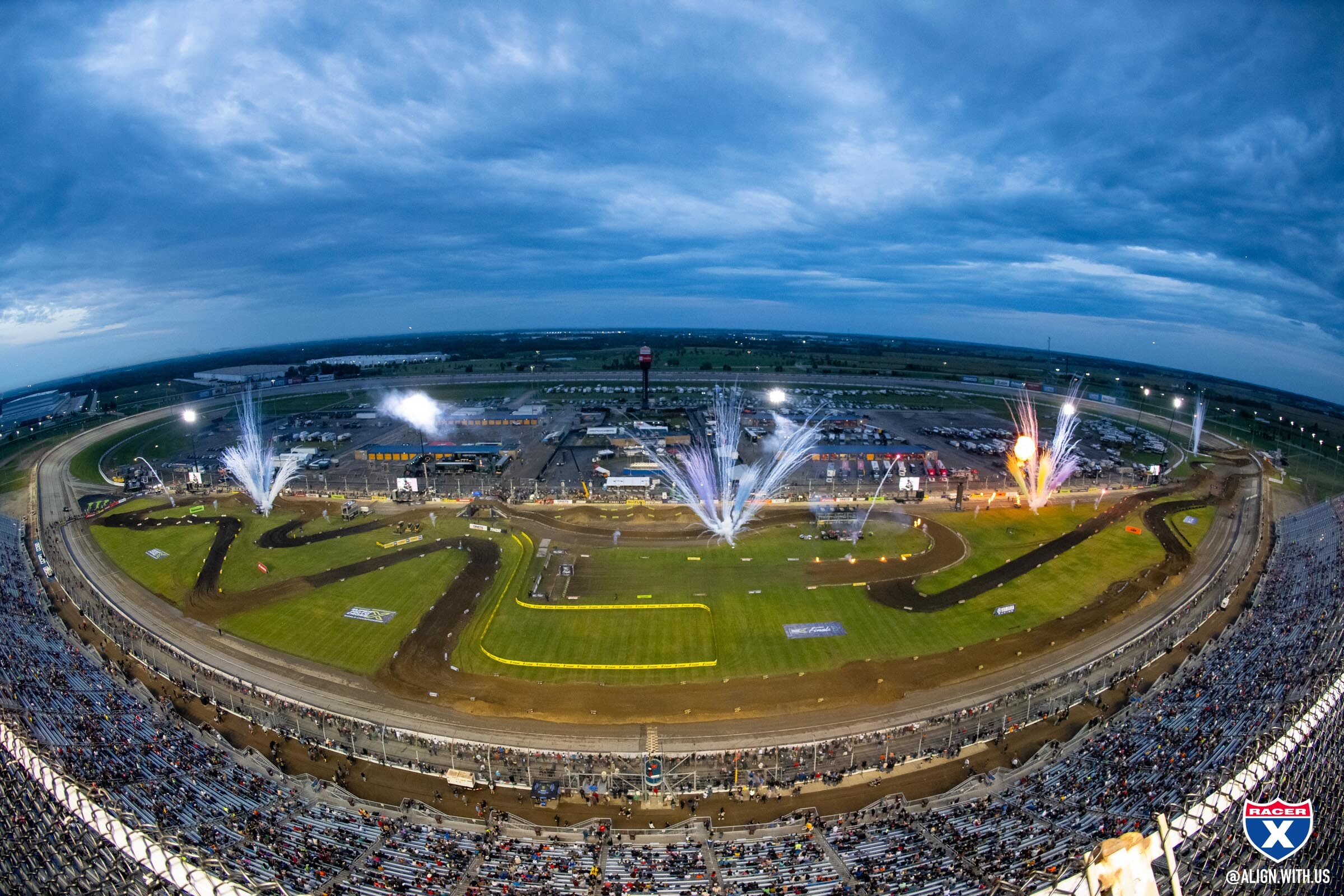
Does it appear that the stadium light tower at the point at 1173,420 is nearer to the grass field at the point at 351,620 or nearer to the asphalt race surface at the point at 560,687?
the asphalt race surface at the point at 560,687

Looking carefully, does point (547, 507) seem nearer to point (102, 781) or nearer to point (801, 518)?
point (801, 518)

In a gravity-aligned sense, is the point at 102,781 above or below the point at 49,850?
below

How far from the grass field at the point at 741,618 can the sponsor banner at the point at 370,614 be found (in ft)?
24.4

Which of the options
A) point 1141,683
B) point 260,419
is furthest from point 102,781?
point 260,419

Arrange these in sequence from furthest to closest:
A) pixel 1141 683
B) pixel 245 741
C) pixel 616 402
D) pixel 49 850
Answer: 1. pixel 616 402
2. pixel 1141 683
3. pixel 245 741
4. pixel 49 850

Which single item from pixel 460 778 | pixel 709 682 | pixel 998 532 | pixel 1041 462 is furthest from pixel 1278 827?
pixel 1041 462

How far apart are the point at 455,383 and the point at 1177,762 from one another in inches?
7079

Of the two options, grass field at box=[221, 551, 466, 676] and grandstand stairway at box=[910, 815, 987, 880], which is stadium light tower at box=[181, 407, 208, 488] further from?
grandstand stairway at box=[910, 815, 987, 880]

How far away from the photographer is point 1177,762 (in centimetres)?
2941

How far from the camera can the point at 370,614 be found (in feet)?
161

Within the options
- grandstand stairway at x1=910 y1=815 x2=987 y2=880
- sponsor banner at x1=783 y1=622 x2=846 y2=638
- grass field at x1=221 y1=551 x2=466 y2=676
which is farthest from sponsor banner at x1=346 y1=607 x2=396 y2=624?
grandstand stairway at x1=910 y1=815 x2=987 y2=880

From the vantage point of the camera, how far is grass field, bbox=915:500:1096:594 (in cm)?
5584

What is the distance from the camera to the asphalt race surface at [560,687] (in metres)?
35.7

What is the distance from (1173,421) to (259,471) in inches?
6801
